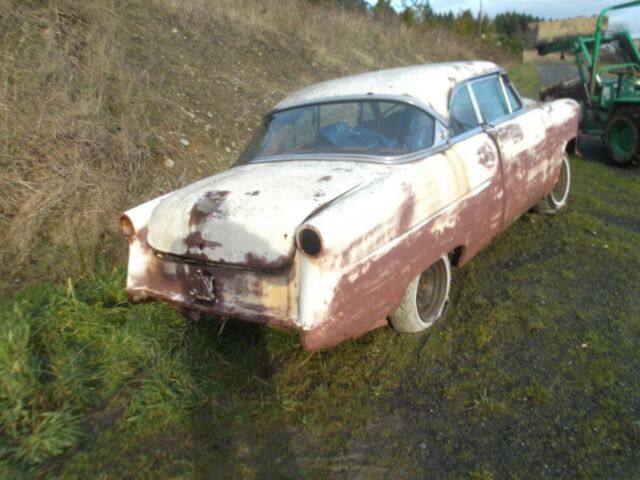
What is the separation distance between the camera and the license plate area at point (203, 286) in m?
2.73

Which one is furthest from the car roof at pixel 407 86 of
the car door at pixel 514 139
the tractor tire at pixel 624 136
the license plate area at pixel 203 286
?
the tractor tire at pixel 624 136

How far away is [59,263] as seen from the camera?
12.9 feet

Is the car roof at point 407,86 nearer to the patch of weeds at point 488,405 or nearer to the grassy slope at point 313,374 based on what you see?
the grassy slope at point 313,374

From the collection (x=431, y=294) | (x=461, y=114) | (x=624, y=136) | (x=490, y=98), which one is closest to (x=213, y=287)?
(x=431, y=294)

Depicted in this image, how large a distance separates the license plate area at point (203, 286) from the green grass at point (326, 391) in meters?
0.44

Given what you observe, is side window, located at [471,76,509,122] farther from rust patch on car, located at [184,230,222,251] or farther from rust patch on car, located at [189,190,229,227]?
rust patch on car, located at [184,230,222,251]

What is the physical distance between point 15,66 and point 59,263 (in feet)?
7.27

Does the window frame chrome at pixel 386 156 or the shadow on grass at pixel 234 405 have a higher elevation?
the window frame chrome at pixel 386 156

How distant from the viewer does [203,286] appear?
2.76 metres

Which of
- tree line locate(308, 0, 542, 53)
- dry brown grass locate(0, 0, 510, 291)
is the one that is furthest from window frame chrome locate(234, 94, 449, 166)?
tree line locate(308, 0, 542, 53)

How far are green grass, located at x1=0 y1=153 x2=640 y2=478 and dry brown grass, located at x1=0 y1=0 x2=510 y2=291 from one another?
683mm

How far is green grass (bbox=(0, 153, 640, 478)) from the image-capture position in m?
2.29

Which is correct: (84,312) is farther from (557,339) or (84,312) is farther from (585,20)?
(585,20)

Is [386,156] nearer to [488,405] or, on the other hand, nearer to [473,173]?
[473,173]
